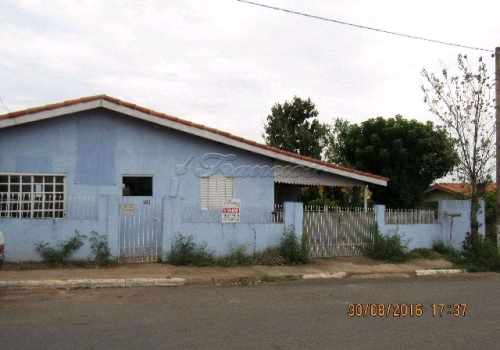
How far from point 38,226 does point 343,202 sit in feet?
46.4

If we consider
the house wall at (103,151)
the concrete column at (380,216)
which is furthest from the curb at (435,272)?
the house wall at (103,151)

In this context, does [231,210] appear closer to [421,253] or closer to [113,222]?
[113,222]

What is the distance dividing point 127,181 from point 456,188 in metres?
12.6

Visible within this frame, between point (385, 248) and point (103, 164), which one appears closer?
point (103, 164)

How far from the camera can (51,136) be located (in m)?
10.8

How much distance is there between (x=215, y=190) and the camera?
11.9m

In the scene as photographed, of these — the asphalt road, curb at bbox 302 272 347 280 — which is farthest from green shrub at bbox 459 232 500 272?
curb at bbox 302 272 347 280

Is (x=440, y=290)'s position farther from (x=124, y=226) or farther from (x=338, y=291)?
(x=124, y=226)

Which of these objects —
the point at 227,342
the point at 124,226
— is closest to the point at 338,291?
the point at 227,342

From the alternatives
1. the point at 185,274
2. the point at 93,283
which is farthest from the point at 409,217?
the point at 93,283

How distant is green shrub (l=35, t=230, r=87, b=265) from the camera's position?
9.74 metres

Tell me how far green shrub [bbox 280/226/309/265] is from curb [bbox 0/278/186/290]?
3.05 metres

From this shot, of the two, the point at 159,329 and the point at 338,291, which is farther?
the point at 338,291

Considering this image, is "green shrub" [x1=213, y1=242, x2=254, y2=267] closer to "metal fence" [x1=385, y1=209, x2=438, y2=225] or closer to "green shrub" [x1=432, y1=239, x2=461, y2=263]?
"metal fence" [x1=385, y1=209, x2=438, y2=225]
